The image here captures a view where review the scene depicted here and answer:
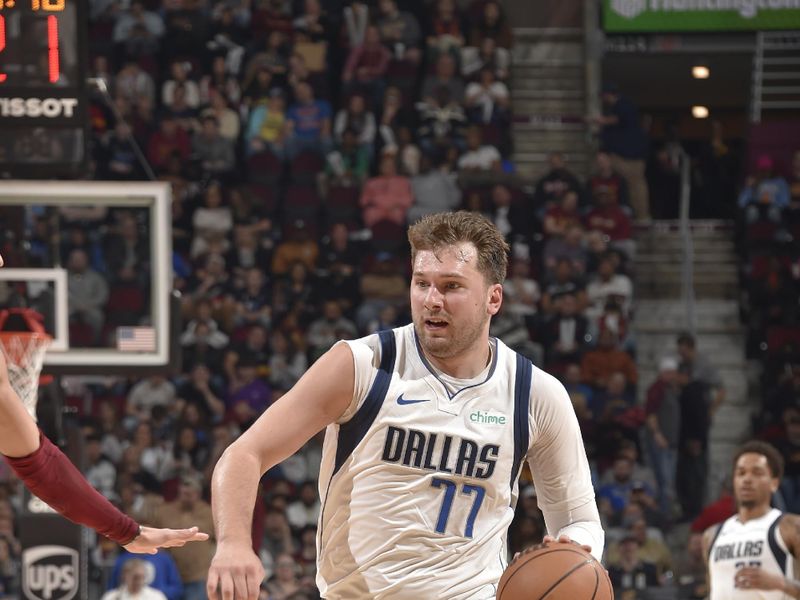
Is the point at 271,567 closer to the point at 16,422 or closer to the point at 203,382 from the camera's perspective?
the point at 203,382

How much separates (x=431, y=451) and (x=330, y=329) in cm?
898

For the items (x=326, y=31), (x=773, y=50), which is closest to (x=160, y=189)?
(x=326, y=31)

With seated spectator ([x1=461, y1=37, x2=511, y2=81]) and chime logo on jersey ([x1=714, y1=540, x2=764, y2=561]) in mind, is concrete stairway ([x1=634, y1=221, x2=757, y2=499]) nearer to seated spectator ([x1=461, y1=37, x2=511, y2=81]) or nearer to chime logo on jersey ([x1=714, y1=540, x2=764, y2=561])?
seated spectator ([x1=461, y1=37, x2=511, y2=81])

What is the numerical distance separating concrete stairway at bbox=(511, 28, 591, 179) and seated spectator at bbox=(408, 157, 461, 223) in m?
2.29

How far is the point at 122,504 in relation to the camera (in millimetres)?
11945

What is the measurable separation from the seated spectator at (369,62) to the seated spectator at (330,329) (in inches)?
124

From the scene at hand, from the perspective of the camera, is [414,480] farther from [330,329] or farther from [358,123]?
[358,123]

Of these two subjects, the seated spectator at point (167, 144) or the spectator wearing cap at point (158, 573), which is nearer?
the spectator wearing cap at point (158, 573)

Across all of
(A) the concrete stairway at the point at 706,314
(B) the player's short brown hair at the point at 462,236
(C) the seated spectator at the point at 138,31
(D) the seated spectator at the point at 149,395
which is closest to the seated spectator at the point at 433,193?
(A) the concrete stairway at the point at 706,314

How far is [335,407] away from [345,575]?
0.54 m

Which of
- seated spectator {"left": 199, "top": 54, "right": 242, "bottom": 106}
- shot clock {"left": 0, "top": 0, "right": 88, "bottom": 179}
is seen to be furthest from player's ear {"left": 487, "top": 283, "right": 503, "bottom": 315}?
seated spectator {"left": 199, "top": 54, "right": 242, "bottom": 106}

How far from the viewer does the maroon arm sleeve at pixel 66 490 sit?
4.36 metres

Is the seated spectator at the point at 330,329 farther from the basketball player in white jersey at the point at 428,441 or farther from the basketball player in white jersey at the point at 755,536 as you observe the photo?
the basketball player in white jersey at the point at 428,441

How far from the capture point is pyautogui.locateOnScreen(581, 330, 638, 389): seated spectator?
1304cm
